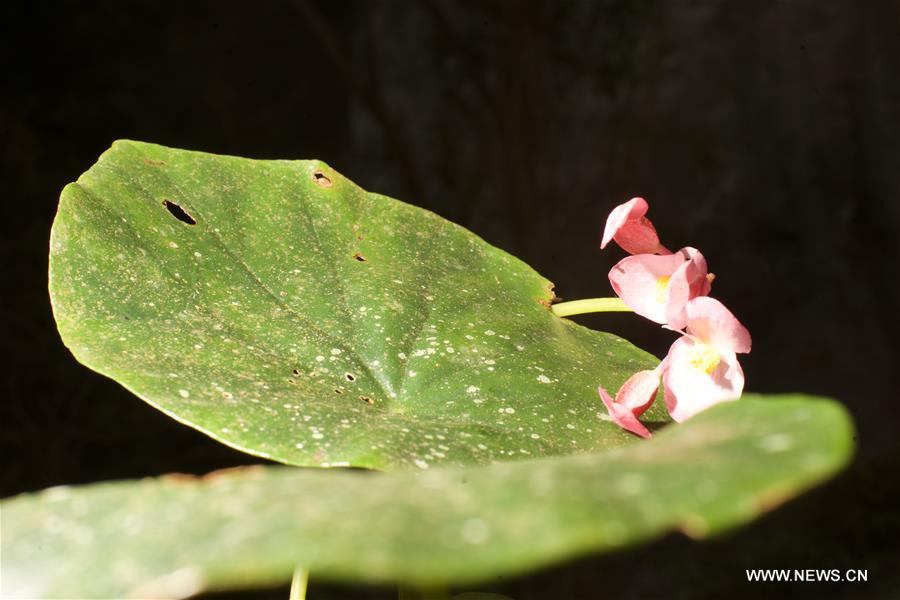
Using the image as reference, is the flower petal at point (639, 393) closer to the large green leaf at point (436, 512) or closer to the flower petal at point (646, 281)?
the flower petal at point (646, 281)

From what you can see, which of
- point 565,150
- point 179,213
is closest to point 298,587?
point 179,213

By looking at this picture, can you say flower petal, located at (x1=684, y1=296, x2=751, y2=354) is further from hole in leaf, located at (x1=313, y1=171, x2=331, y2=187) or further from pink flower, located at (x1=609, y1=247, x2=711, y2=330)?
hole in leaf, located at (x1=313, y1=171, x2=331, y2=187)

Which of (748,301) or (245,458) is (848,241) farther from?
(245,458)

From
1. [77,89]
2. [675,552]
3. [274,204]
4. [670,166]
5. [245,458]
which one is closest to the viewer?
[274,204]

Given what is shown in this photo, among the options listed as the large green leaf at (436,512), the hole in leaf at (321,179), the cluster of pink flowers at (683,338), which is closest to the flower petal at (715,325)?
the cluster of pink flowers at (683,338)

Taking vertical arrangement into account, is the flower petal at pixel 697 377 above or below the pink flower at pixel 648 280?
below

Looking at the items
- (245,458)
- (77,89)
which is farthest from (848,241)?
(77,89)

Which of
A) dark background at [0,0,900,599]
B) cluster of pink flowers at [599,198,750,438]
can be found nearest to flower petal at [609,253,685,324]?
cluster of pink flowers at [599,198,750,438]
